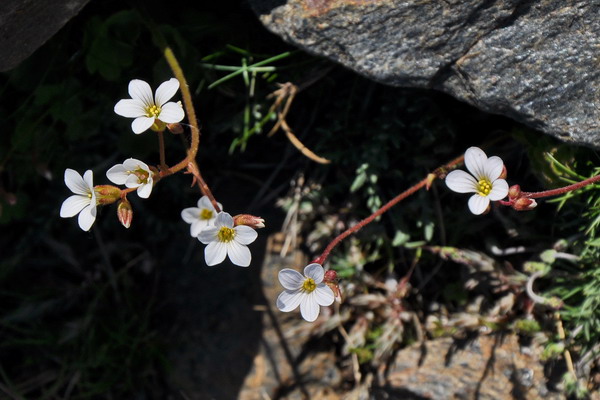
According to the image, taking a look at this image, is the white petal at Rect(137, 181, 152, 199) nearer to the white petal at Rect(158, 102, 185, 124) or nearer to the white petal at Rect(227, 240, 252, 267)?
the white petal at Rect(158, 102, 185, 124)

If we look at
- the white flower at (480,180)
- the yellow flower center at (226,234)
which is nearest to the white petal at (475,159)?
Result: the white flower at (480,180)

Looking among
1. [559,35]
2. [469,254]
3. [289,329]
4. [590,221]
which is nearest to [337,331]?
[289,329]

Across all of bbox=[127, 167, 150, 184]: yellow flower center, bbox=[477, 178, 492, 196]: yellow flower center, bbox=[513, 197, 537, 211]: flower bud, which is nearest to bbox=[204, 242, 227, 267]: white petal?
bbox=[127, 167, 150, 184]: yellow flower center

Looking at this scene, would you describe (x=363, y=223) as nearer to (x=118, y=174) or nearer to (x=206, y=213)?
(x=206, y=213)

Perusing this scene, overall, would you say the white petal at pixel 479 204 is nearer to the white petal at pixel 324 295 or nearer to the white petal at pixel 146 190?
the white petal at pixel 324 295

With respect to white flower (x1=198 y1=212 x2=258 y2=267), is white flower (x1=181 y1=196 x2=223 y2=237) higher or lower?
lower

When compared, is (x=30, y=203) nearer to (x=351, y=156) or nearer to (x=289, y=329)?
(x=289, y=329)
